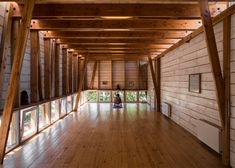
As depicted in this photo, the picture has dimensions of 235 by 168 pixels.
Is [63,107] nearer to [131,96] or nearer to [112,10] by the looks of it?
[112,10]

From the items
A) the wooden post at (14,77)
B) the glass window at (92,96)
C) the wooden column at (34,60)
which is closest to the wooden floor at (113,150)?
the wooden post at (14,77)

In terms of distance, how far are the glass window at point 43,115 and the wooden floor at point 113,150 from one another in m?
0.28

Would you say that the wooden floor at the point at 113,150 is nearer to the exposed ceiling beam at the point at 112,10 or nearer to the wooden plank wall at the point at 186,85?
the wooden plank wall at the point at 186,85

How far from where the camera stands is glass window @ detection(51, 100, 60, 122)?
7.94 metres

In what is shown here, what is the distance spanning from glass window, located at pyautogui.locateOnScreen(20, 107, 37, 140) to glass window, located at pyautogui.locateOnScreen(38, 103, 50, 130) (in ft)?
1.41

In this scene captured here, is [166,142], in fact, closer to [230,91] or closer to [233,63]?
[230,91]

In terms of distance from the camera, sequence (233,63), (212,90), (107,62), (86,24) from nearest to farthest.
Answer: (233,63) < (212,90) < (86,24) < (107,62)

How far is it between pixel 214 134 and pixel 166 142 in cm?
122

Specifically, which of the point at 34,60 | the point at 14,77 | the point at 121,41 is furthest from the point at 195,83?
the point at 34,60

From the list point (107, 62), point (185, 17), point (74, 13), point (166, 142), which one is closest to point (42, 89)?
point (74, 13)

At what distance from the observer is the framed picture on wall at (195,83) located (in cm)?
549

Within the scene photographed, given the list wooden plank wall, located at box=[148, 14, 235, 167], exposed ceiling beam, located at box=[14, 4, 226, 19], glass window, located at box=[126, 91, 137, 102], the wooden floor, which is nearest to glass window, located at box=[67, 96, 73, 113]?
the wooden floor

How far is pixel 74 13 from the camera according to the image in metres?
4.80

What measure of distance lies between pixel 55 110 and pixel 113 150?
13.9 feet
